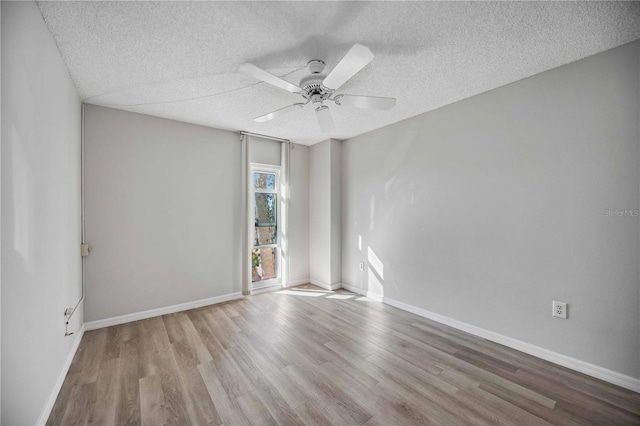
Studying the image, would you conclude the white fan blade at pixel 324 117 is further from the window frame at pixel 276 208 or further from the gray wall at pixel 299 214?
the gray wall at pixel 299 214

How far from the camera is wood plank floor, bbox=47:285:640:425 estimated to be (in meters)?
1.70

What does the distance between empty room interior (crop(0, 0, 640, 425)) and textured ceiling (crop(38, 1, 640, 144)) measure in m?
0.02

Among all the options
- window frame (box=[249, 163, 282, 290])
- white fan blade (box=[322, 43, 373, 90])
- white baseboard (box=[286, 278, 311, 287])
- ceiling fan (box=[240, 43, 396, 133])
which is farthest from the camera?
white baseboard (box=[286, 278, 311, 287])

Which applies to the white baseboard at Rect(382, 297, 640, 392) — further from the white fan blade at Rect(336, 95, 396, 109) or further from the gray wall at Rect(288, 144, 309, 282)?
the white fan blade at Rect(336, 95, 396, 109)

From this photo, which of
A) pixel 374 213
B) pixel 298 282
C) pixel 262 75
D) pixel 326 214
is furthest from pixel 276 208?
pixel 262 75

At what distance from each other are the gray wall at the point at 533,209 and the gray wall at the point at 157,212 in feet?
8.14

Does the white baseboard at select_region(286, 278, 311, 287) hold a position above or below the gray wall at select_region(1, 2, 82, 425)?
below

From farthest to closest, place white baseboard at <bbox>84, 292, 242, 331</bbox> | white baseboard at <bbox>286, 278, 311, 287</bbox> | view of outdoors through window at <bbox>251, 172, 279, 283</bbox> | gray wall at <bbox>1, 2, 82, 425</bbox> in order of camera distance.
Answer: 1. white baseboard at <bbox>286, 278, 311, 287</bbox>
2. view of outdoors through window at <bbox>251, 172, 279, 283</bbox>
3. white baseboard at <bbox>84, 292, 242, 331</bbox>
4. gray wall at <bbox>1, 2, 82, 425</bbox>

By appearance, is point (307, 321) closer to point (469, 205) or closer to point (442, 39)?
point (469, 205)

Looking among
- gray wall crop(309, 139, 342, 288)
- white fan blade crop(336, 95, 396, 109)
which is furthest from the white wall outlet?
gray wall crop(309, 139, 342, 288)

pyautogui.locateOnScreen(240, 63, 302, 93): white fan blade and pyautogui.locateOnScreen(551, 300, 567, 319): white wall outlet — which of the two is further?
pyautogui.locateOnScreen(551, 300, 567, 319): white wall outlet

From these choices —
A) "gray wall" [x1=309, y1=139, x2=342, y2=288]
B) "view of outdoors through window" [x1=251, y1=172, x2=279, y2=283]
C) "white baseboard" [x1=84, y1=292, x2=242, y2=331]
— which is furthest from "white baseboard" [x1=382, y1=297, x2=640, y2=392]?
"white baseboard" [x1=84, y1=292, x2=242, y2=331]

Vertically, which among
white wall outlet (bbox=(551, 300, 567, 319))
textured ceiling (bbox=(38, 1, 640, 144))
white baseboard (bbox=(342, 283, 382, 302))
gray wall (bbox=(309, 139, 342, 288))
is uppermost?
textured ceiling (bbox=(38, 1, 640, 144))

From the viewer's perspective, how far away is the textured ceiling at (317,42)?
1.61 metres
